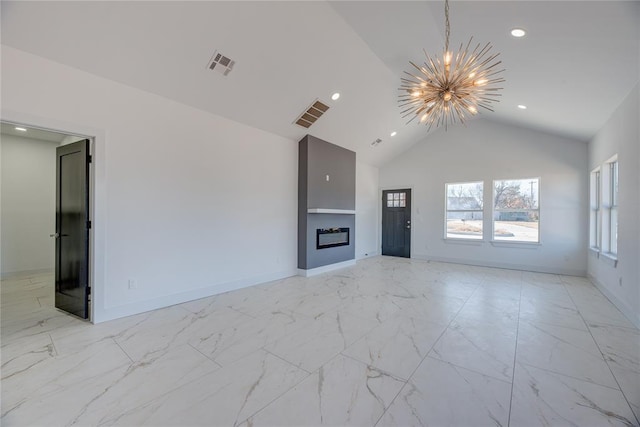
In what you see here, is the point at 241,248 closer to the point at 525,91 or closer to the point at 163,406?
the point at 163,406

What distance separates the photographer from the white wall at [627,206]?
321 cm

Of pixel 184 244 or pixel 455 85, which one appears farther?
pixel 184 244

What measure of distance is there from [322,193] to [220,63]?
317cm

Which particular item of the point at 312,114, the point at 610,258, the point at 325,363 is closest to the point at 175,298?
the point at 325,363

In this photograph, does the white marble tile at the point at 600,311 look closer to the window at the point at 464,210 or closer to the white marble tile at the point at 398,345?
the white marble tile at the point at 398,345

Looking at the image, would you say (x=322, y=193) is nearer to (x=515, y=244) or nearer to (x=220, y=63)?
(x=220, y=63)

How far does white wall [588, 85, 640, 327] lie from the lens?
3.21 metres

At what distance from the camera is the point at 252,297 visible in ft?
13.6

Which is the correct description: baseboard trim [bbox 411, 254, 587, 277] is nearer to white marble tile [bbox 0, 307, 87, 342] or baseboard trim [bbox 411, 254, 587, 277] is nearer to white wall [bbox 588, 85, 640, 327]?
white wall [bbox 588, 85, 640, 327]

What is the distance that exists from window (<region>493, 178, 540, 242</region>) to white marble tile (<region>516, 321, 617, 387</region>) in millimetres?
3951

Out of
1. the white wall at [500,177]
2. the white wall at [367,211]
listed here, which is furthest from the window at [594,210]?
the white wall at [367,211]

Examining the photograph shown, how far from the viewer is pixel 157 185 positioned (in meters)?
3.60

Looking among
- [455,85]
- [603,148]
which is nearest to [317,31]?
[455,85]

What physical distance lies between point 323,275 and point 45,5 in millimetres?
5258
